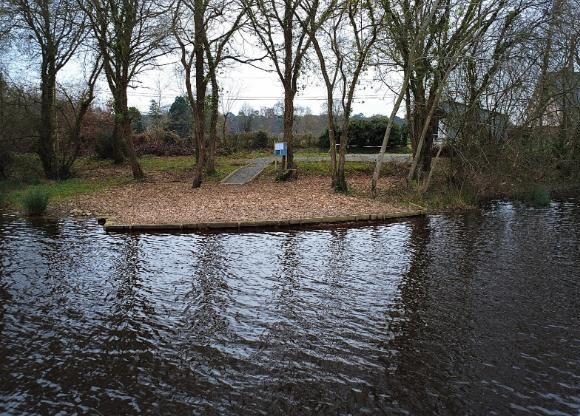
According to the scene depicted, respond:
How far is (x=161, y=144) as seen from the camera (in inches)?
1368

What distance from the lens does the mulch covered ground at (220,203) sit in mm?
14367

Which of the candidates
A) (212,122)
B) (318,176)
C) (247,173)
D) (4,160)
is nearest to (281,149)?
(318,176)

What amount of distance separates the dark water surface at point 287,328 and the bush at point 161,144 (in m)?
23.2

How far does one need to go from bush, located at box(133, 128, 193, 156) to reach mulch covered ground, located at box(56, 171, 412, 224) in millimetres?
12551

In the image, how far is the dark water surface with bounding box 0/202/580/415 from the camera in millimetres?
4812

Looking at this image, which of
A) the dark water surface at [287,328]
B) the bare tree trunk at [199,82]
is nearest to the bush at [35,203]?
the dark water surface at [287,328]

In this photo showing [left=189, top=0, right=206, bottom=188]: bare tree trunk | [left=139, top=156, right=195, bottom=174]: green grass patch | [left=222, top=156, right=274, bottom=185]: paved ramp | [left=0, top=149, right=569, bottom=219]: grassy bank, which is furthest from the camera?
[left=139, top=156, right=195, bottom=174]: green grass patch

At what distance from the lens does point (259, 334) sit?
6289 millimetres

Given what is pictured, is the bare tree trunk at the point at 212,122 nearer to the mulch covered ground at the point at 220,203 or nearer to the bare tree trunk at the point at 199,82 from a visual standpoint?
the bare tree trunk at the point at 199,82

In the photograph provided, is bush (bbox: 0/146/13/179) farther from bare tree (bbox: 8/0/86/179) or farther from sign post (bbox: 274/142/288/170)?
sign post (bbox: 274/142/288/170)

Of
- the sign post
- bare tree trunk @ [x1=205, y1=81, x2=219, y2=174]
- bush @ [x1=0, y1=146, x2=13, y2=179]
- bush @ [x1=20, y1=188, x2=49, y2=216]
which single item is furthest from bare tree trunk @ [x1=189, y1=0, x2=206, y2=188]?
bush @ [x1=0, y1=146, x2=13, y2=179]

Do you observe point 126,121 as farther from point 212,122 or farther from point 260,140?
point 260,140

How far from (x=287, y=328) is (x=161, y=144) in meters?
30.5

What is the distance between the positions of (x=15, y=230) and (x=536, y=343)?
12.8 metres
